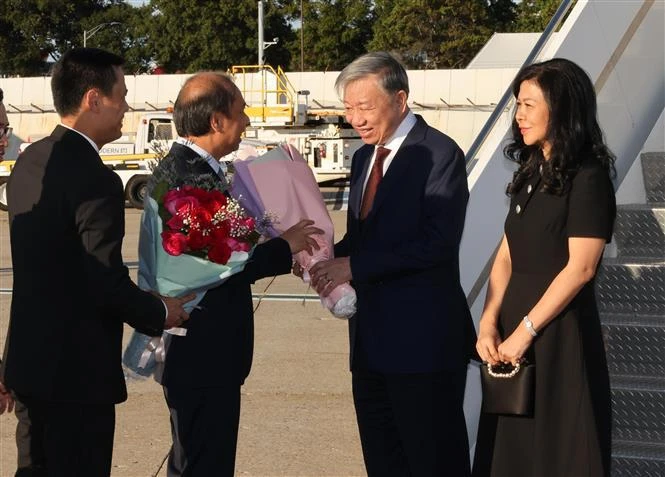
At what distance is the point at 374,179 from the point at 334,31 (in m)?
78.1

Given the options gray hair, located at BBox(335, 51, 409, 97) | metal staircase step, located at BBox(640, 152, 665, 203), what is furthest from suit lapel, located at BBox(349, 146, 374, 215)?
metal staircase step, located at BBox(640, 152, 665, 203)

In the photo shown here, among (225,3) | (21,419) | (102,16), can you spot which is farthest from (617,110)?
(102,16)

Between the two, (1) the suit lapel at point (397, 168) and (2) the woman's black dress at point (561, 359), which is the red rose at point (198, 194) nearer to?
(1) the suit lapel at point (397, 168)

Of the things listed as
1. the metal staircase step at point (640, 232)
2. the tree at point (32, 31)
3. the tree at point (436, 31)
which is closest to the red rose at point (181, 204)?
the metal staircase step at point (640, 232)

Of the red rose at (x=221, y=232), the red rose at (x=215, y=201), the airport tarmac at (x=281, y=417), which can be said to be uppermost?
the red rose at (x=215, y=201)

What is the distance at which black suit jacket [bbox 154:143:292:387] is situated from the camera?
372 centimetres

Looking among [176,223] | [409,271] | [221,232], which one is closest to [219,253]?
[221,232]

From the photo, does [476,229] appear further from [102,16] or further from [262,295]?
[102,16]

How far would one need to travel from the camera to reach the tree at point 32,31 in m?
91.1

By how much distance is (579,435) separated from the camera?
11.8 feet

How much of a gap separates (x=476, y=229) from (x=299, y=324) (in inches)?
181

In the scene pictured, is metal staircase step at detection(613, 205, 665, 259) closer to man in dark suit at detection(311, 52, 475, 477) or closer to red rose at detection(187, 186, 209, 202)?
man in dark suit at detection(311, 52, 475, 477)

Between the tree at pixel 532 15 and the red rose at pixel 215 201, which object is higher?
the red rose at pixel 215 201

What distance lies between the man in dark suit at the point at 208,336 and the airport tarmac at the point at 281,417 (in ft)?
0.29
